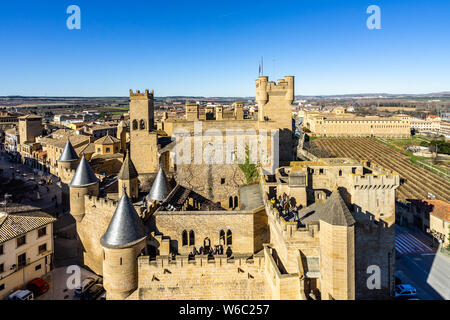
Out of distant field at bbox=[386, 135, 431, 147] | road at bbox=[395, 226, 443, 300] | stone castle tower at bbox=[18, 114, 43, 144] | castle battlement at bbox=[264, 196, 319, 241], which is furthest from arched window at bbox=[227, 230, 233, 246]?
distant field at bbox=[386, 135, 431, 147]

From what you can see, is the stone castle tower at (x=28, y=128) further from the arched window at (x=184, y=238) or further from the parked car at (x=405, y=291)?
the parked car at (x=405, y=291)

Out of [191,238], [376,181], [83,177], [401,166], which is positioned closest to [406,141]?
[401,166]

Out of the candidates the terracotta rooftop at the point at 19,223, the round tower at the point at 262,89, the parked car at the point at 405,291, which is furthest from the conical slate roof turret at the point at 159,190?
the parked car at the point at 405,291

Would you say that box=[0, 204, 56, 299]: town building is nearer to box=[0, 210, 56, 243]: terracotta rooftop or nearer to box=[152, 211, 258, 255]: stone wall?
box=[0, 210, 56, 243]: terracotta rooftop

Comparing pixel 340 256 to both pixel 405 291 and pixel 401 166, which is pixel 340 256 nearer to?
pixel 405 291

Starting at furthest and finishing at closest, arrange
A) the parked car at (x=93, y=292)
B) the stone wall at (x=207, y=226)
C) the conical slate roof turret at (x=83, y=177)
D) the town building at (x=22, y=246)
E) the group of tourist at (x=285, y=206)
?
the conical slate roof turret at (x=83, y=177), the town building at (x=22, y=246), the parked car at (x=93, y=292), the stone wall at (x=207, y=226), the group of tourist at (x=285, y=206)
